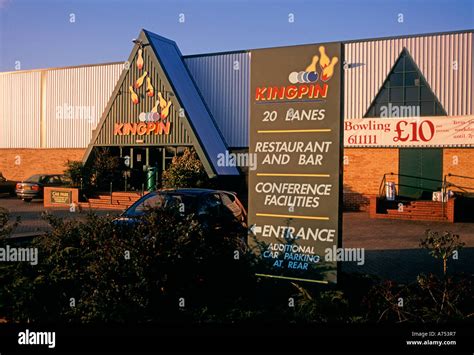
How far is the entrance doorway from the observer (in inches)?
840

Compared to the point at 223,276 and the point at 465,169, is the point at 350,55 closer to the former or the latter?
the point at 465,169

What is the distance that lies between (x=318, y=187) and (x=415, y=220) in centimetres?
1425

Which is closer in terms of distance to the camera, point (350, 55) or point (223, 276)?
point (223, 276)

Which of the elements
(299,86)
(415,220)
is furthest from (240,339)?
(415,220)

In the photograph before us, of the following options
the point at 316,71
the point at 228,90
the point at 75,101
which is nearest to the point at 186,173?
the point at 228,90

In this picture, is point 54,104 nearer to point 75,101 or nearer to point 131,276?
point 75,101

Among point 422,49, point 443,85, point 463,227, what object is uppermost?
point 422,49

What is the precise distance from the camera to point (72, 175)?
81.4 ft

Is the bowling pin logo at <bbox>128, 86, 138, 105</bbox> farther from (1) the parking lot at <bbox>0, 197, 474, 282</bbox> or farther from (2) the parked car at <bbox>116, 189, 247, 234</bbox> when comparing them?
(2) the parked car at <bbox>116, 189, 247, 234</bbox>

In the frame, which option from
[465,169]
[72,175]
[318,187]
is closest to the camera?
[318,187]

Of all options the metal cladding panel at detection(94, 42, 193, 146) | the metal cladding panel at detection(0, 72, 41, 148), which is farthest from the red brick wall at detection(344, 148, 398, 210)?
the metal cladding panel at detection(0, 72, 41, 148)

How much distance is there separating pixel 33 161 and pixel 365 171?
71.2ft

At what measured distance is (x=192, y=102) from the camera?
25.3 metres

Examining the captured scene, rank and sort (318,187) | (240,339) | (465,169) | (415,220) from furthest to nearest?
(465,169) < (415,220) < (318,187) < (240,339)
